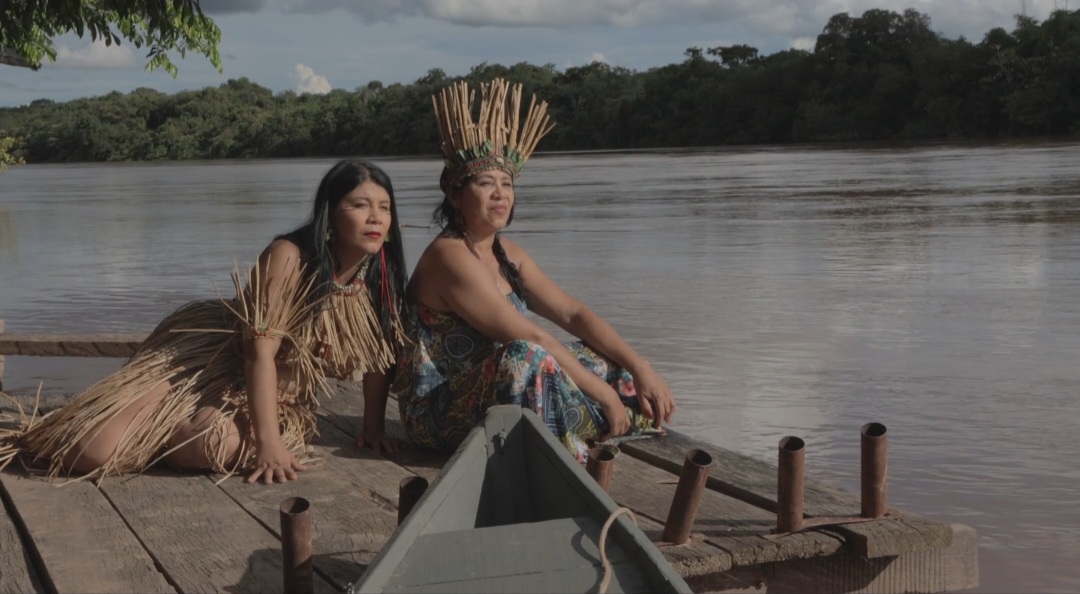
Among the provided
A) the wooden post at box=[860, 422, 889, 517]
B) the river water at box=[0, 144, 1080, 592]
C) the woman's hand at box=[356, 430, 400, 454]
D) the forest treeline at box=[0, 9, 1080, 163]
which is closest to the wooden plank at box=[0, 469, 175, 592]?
the woman's hand at box=[356, 430, 400, 454]

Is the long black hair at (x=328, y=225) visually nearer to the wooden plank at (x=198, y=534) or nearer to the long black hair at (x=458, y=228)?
the long black hair at (x=458, y=228)

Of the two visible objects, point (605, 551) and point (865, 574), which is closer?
point (605, 551)

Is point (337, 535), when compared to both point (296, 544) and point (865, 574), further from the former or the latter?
point (865, 574)

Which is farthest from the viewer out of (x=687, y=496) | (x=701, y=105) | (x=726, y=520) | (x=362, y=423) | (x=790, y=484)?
(x=701, y=105)

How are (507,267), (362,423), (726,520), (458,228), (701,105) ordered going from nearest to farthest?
(726,520) → (458,228) → (507,267) → (362,423) → (701,105)

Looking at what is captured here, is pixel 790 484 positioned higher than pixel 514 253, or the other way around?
pixel 514 253

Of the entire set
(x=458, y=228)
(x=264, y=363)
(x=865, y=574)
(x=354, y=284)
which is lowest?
(x=865, y=574)

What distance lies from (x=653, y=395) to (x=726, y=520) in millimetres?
787

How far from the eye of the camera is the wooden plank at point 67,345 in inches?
236

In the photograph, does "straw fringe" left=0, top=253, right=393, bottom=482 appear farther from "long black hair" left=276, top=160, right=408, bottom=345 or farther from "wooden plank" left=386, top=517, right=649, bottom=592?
"wooden plank" left=386, top=517, right=649, bottom=592

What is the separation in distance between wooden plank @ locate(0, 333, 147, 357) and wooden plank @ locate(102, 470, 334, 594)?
2.22 meters

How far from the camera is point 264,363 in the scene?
3.88m

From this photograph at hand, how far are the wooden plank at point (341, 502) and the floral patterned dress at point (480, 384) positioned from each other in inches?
8.3

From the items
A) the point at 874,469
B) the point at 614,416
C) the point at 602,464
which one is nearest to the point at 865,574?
the point at 874,469
